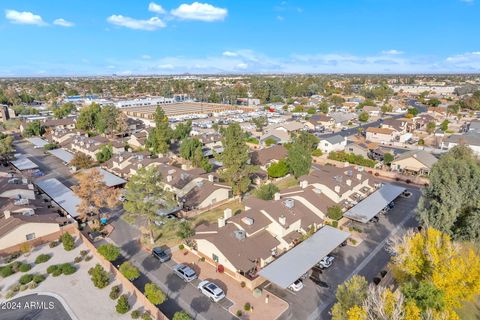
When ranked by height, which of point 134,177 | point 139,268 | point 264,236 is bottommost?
point 139,268

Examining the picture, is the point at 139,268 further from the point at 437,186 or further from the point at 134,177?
the point at 437,186

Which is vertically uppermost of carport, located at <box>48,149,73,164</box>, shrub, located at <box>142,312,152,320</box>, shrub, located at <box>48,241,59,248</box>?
carport, located at <box>48,149,73,164</box>

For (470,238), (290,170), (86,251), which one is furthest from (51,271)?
(470,238)

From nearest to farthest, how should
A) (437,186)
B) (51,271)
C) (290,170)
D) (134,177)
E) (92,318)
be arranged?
(92,318) → (51,271) → (437,186) → (134,177) → (290,170)

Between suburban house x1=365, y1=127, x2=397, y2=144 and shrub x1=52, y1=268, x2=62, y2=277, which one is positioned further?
suburban house x1=365, y1=127, x2=397, y2=144

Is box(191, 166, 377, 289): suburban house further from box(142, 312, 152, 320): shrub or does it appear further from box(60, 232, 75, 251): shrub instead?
box(60, 232, 75, 251): shrub

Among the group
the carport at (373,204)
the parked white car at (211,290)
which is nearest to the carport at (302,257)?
the parked white car at (211,290)

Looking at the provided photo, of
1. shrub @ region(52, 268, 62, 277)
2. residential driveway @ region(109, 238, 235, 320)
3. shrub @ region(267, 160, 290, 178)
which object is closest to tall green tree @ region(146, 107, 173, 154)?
shrub @ region(267, 160, 290, 178)
